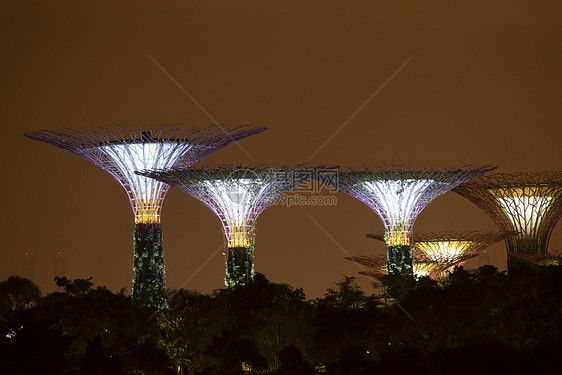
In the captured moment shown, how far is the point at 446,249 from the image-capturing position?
97.2 meters

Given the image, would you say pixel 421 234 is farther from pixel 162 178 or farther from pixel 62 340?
pixel 62 340

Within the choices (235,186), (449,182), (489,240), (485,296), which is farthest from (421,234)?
(485,296)

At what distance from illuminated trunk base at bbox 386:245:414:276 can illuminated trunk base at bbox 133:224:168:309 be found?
1538 cm

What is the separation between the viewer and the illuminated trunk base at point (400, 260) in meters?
73.7

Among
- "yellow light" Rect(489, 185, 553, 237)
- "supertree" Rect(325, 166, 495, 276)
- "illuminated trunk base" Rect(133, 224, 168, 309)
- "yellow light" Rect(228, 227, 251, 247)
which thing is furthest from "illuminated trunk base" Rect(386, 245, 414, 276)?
"yellow light" Rect(489, 185, 553, 237)

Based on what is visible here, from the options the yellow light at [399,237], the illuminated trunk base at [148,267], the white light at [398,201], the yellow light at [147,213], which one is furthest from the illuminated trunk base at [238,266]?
the yellow light at [399,237]

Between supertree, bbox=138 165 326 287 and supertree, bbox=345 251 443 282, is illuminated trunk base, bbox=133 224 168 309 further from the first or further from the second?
supertree, bbox=345 251 443 282

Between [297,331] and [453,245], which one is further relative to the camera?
[453,245]

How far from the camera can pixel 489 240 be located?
92.7 metres

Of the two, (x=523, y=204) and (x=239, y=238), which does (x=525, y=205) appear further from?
(x=239, y=238)

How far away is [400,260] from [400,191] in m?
4.57

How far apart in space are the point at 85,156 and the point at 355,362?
28.6 metres

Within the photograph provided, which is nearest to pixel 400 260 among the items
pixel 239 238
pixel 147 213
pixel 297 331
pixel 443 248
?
pixel 239 238

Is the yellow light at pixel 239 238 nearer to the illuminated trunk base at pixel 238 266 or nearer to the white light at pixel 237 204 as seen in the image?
the white light at pixel 237 204
